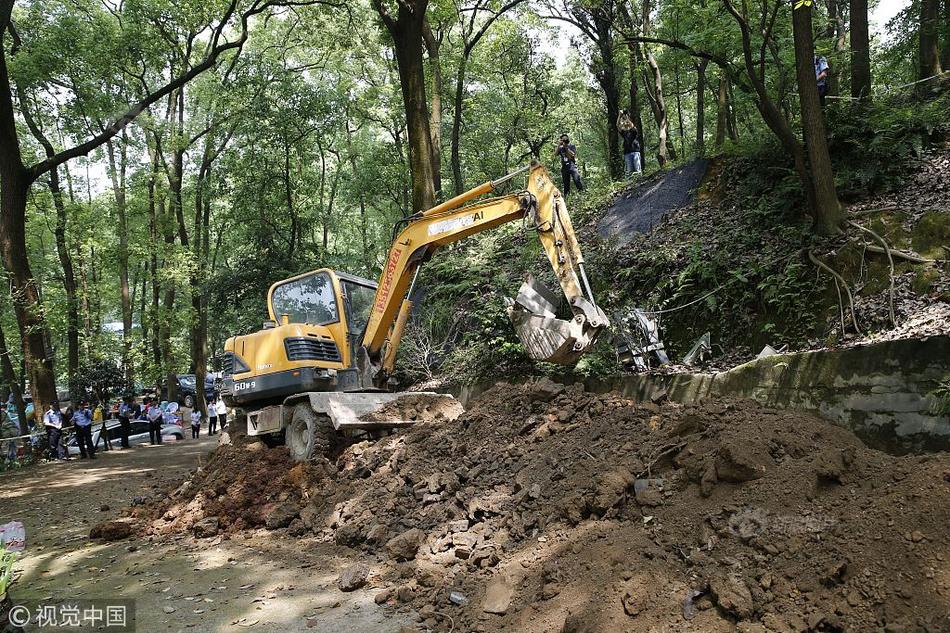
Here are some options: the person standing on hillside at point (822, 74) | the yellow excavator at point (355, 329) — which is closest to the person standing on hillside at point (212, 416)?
the yellow excavator at point (355, 329)

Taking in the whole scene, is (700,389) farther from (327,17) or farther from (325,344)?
(327,17)

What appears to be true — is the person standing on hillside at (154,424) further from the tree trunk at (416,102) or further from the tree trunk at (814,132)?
the tree trunk at (814,132)

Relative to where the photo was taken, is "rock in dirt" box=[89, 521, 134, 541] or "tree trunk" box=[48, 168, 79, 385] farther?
"tree trunk" box=[48, 168, 79, 385]

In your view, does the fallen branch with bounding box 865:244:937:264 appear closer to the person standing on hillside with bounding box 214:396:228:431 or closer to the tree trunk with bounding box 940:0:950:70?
the tree trunk with bounding box 940:0:950:70

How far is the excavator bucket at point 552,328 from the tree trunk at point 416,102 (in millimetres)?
6460

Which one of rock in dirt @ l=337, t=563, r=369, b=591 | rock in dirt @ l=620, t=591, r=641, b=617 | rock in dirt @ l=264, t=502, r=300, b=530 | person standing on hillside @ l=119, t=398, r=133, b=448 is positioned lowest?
person standing on hillside @ l=119, t=398, r=133, b=448

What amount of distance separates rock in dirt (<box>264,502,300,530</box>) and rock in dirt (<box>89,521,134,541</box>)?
1675 millimetres

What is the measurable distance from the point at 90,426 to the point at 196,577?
11163 millimetres

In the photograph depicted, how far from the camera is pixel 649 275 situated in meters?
9.59

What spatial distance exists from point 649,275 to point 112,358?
2007 cm

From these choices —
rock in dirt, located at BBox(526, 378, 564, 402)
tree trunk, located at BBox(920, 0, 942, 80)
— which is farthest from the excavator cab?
tree trunk, located at BBox(920, 0, 942, 80)

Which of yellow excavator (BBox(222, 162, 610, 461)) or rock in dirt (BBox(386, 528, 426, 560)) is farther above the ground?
yellow excavator (BBox(222, 162, 610, 461))

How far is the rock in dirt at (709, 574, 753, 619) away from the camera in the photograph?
10.2ft

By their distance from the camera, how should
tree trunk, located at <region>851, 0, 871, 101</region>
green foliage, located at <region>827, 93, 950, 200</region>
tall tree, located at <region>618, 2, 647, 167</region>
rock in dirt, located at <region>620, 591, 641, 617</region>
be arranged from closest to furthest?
1. rock in dirt, located at <region>620, 591, 641, 617</region>
2. green foliage, located at <region>827, 93, 950, 200</region>
3. tree trunk, located at <region>851, 0, 871, 101</region>
4. tall tree, located at <region>618, 2, 647, 167</region>
